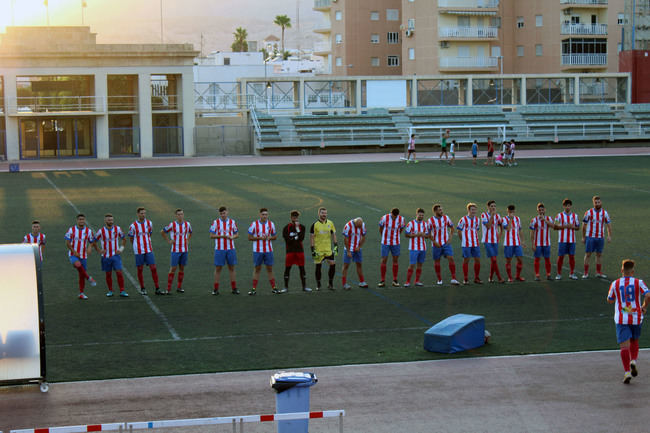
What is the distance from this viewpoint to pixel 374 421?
10836 millimetres

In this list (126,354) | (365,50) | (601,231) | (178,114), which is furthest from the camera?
(365,50)

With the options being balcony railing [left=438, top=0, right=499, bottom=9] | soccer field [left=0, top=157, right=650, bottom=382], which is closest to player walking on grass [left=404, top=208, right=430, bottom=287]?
soccer field [left=0, top=157, right=650, bottom=382]

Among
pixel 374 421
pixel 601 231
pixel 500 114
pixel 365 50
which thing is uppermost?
pixel 365 50

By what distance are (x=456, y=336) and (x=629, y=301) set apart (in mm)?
2748

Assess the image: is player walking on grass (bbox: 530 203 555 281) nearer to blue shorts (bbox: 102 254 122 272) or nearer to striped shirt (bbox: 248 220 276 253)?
striped shirt (bbox: 248 220 276 253)

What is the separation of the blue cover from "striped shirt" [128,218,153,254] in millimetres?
6828

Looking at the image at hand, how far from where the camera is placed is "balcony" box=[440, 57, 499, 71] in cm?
7987

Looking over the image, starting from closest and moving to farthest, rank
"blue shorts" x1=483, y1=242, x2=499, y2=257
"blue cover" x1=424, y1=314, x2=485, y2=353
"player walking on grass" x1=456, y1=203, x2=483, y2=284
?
"blue cover" x1=424, y1=314, x2=485, y2=353
"player walking on grass" x1=456, y1=203, x2=483, y2=284
"blue shorts" x1=483, y1=242, x2=499, y2=257

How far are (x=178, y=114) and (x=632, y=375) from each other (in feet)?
174

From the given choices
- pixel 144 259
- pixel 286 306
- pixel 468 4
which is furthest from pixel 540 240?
pixel 468 4

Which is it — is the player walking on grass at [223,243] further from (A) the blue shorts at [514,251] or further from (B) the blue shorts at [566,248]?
(B) the blue shorts at [566,248]

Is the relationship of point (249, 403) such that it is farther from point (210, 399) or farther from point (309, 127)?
point (309, 127)

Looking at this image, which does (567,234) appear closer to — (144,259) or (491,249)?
(491,249)

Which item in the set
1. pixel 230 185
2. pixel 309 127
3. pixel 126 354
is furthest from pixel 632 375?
pixel 309 127
